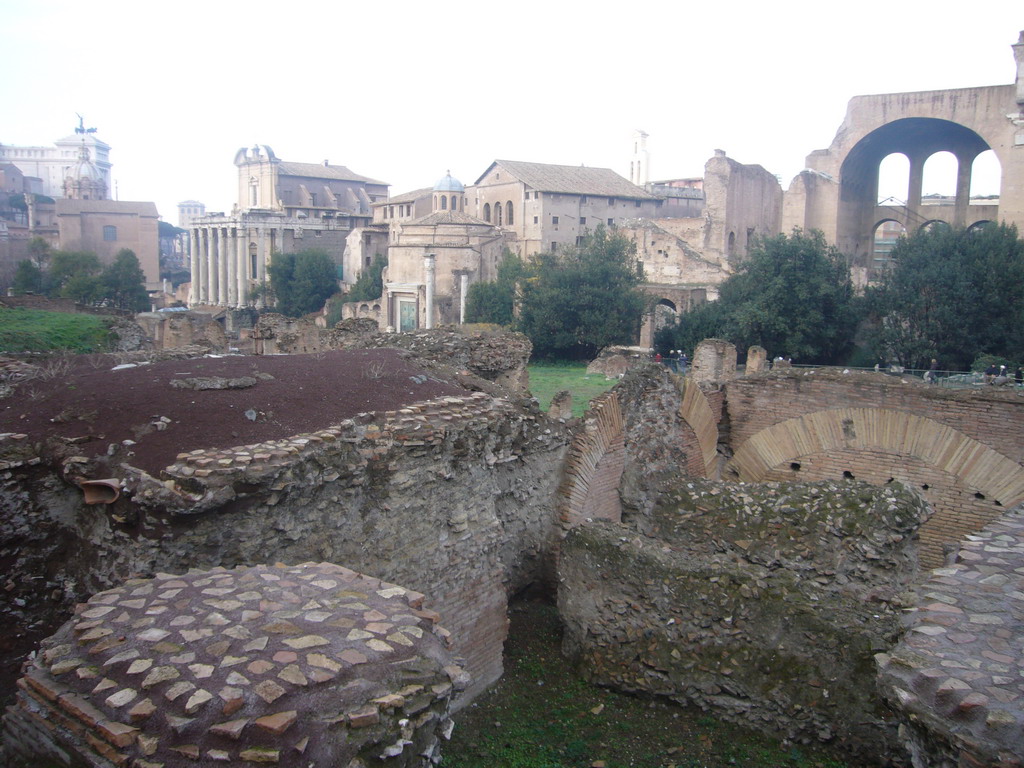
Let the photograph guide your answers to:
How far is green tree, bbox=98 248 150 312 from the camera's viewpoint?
38.3 meters

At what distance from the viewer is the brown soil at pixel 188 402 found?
4.50 metres

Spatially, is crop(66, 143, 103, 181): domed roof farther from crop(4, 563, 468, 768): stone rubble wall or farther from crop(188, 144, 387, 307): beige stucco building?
crop(4, 563, 468, 768): stone rubble wall

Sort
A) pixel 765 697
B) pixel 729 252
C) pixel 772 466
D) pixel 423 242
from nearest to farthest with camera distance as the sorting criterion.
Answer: pixel 765 697
pixel 772 466
pixel 729 252
pixel 423 242

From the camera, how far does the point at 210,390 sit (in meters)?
5.11

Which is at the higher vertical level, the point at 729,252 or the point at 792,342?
the point at 729,252

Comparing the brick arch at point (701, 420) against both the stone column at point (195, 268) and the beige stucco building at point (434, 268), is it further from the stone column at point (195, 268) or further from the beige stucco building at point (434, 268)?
the stone column at point (195, 268)

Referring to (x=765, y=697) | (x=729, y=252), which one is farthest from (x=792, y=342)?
(x=765, y=697)

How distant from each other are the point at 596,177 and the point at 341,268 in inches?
583

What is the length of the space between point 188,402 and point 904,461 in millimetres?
6571

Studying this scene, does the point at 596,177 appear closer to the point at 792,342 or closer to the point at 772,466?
the point at 792,342

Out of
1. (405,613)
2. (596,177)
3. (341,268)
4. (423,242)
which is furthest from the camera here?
(341,268)

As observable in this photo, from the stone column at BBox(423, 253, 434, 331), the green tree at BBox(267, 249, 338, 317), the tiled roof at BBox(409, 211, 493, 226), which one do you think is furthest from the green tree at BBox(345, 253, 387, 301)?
the stone column at BBox(423, 253, 434, 331)

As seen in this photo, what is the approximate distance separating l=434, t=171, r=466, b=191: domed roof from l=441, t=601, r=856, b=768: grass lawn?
3919 centimetres

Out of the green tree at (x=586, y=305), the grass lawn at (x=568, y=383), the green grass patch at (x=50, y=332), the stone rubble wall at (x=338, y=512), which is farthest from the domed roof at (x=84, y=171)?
the stone rubble wall at (x=338, y=512)
